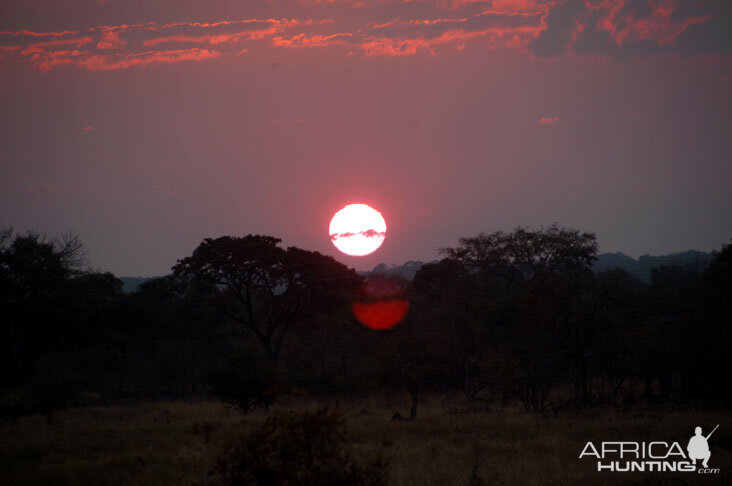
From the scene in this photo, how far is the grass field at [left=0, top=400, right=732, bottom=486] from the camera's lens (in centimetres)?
1217

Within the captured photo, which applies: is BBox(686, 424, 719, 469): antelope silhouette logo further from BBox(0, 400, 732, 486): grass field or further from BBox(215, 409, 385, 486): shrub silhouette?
BBox(215, 409, 385, 486): shrub silhouette

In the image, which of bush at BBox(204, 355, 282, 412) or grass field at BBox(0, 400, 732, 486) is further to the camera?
bush at BBox(204, 355, 282, 412)

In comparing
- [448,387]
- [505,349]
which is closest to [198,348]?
[448,387]

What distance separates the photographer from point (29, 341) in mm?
32562

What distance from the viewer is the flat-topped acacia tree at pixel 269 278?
115ft

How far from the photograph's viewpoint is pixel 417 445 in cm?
1580

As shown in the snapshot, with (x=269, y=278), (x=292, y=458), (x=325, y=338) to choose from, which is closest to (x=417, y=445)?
(x=292, y=458)

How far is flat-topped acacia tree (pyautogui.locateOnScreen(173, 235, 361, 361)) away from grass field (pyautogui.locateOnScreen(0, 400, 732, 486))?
40.4 feet

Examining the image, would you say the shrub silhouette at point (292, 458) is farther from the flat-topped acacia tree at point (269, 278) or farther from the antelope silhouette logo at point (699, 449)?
the flat-topped acacia tree at point (269, 278)

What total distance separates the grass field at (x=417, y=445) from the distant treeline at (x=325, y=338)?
2363 millimetres

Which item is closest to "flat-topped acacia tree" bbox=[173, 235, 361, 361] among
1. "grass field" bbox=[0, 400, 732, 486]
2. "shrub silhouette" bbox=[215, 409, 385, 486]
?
"grass field" bbox=[0, 400, 732, 486]

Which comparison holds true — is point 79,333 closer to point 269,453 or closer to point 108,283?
point 108,283

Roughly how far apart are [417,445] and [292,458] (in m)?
11.0

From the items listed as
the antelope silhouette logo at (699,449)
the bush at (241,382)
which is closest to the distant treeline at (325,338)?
the bush at (241,382)
